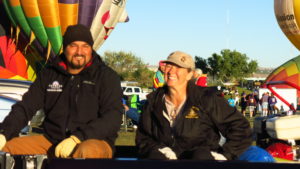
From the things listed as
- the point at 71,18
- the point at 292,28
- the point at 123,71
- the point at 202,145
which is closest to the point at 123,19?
the point at 71,18

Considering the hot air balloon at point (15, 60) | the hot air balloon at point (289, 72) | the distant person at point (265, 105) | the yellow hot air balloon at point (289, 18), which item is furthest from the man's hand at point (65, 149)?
the hot air balloon at point (289, 72)

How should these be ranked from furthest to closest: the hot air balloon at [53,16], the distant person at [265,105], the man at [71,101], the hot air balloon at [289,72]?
the hot air balloon at [289,72] → the distant person at [265,105] → the hot air balloon at [53,16] → the man at [71,101]

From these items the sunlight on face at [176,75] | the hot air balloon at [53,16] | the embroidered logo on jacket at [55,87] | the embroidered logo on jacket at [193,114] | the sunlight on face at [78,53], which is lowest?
the embroidered logo on jacket at [193,114]

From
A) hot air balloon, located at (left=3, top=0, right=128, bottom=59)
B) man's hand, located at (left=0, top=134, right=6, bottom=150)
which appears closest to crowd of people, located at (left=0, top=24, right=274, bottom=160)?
man's hand, located at (left=0, top=134, right=6, bottom=150)

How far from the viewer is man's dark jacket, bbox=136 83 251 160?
4430 millimetres

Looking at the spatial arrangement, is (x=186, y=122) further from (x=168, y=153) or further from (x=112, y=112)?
(x=112, y=112)

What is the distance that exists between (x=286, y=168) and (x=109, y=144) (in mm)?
1480

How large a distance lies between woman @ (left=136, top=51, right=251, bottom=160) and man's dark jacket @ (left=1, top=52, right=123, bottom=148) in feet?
1.33

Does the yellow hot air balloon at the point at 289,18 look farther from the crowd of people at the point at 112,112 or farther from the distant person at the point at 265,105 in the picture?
the crowd of people at the point at 112,112

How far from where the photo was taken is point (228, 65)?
80.3m

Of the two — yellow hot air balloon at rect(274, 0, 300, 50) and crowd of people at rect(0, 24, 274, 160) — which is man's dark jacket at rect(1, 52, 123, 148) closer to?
crowd of people at rect(0, 24, 274, 160)

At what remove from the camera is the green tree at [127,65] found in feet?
276

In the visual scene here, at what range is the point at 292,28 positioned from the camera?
33.4 meters

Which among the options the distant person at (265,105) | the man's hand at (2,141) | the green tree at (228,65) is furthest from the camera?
the green tree at (228,65)
